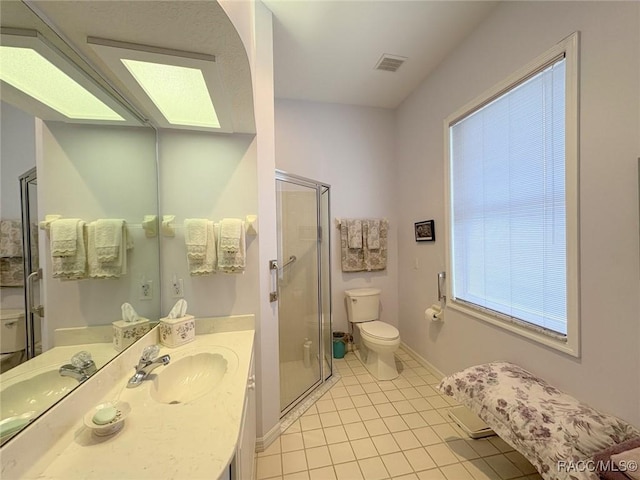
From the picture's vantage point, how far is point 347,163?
9.82 feet

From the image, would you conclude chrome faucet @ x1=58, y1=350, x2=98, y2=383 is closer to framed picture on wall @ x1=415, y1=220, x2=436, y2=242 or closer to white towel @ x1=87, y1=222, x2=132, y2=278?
white towel @ x1=87, y1=222, x2=132, y2=278

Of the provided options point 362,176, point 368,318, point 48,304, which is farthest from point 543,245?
point 48,304

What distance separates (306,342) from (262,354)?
77 cm

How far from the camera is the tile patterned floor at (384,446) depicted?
1426 millimetres

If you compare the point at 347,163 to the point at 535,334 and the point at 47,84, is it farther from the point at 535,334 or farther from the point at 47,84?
the point at 47,84

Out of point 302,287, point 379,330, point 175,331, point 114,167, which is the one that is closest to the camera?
point 114,167

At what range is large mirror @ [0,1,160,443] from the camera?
2.08ft

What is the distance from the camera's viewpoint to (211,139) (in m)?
1.57

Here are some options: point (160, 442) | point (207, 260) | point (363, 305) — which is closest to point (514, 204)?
point (363, 305)

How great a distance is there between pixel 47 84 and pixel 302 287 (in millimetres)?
1962

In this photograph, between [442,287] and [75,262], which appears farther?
[442,287]

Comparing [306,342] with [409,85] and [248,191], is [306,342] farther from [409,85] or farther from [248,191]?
[409,85]

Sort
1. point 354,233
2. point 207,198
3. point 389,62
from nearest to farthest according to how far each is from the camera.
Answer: point 207,198 → point 389,62 → point 354,233

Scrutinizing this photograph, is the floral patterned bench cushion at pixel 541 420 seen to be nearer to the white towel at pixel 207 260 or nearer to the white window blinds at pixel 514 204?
the white window blinds at pixel 514 204
